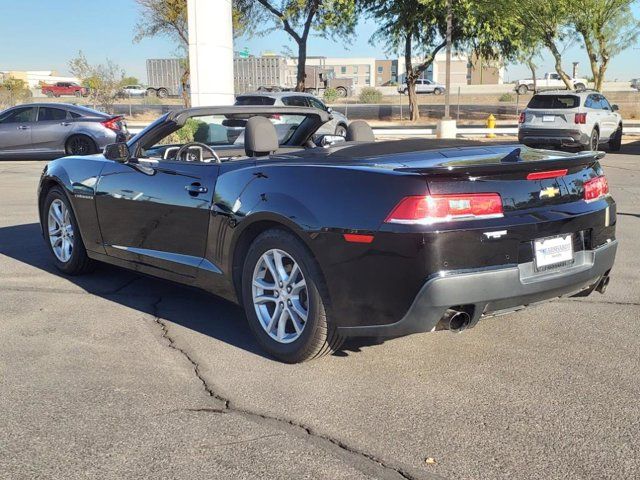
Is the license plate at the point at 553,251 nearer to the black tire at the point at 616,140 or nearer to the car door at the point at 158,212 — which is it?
the car door at the point at 158,212

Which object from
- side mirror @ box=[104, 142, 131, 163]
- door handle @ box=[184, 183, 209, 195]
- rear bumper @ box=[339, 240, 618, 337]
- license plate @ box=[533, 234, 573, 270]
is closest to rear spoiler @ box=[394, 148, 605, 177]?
license plate @ box=[533, 234, 573, 270]

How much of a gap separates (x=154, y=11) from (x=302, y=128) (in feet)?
109

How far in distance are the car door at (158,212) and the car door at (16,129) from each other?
13.2 meters

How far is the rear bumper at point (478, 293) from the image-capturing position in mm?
3531

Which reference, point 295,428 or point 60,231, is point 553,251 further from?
point 60,231

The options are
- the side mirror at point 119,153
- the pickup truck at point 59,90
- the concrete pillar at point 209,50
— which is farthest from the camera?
the pickup truck at point 59,90

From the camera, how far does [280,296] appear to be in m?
4.17

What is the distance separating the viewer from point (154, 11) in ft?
119

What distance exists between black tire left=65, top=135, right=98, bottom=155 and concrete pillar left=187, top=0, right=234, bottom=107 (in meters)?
2.74

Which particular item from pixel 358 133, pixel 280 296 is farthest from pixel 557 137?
pixel 280 296

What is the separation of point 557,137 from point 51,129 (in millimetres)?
13175

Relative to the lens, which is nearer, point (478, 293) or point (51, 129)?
point (478, 293)

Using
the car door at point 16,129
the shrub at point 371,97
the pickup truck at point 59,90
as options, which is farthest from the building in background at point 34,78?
the car door at point 16,129

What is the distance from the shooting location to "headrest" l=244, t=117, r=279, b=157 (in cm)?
478
